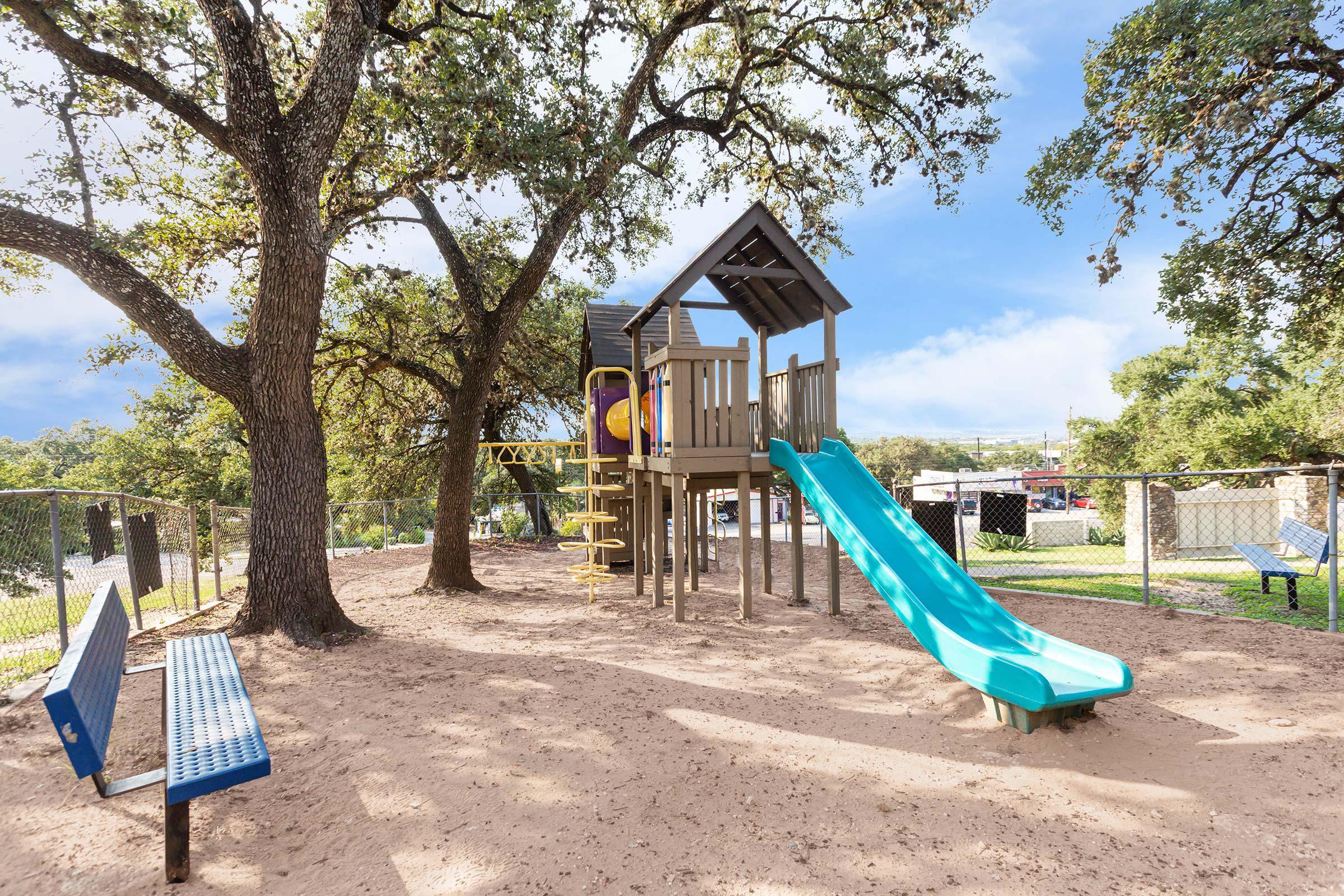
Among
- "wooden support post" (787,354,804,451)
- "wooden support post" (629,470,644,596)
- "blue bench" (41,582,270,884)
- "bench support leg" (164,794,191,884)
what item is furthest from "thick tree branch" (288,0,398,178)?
"bench support leg" (164,794,191,884)

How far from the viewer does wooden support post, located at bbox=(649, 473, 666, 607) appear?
7.92 metres

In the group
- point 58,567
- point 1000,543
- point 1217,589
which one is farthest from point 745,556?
point 1000,543

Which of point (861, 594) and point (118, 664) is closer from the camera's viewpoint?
point (118, 664)

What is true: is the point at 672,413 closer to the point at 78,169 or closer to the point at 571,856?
the point at 571,856

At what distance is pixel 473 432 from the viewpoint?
982cm

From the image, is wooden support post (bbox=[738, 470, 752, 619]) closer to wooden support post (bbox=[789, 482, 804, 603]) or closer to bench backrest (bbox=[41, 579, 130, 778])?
wooden support post (bbox=[789, 482, 804, 603])

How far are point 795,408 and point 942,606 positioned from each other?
11.2 ft

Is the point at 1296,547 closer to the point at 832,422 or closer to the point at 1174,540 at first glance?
the point at 832,422

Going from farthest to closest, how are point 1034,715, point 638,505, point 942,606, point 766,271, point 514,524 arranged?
point 514,524 < point 638,505 < point 766,271 < point 942,606 < point 1034,715

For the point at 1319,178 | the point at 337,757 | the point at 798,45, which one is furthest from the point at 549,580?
the point at 1319,178

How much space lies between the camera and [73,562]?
6.81 metres

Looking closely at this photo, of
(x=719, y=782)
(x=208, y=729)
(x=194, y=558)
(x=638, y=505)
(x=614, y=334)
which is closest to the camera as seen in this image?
(x=208, y=729)

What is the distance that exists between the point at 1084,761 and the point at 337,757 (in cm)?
432

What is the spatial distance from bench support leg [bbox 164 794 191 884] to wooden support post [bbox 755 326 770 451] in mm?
6761
